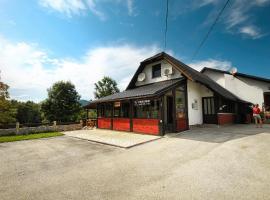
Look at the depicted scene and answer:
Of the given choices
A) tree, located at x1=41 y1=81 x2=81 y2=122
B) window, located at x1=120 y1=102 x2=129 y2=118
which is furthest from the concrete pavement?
tree, located at x1=41 y1=81 x2=81 y2=122

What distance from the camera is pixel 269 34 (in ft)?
57.1

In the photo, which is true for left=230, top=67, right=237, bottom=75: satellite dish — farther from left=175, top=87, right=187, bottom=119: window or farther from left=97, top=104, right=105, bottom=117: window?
left=97, top=104, right=105, bottom=117: window

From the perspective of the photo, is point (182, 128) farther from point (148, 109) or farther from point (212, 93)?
point (212, 93)

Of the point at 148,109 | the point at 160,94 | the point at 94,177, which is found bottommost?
the point at 94,177

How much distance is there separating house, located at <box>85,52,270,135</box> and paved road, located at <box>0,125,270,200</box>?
4422mm

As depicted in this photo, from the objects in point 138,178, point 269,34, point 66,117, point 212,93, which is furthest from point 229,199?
point 66,117

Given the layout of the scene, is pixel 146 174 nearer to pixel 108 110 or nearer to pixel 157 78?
pixel 157 78

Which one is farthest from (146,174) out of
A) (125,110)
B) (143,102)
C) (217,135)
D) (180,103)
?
(125,110)

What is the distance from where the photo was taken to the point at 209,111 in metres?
14.7

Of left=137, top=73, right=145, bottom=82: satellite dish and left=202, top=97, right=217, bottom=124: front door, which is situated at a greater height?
left=137, top=73, right=145, bottom=82: satellite dish

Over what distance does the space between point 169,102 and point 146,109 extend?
6.51 ft

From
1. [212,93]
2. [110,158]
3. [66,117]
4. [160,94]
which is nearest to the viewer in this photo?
[110,158]

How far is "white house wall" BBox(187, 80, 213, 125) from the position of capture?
13.4 m

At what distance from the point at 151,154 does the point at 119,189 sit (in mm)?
2990
